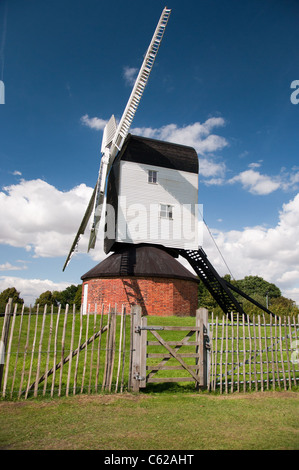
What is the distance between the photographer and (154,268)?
877 inches

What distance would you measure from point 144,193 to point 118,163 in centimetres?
298

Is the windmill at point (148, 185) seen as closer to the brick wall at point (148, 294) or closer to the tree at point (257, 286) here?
the brick wall at point (148, 294)

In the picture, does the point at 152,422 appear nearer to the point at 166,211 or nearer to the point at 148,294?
the point at 148,294

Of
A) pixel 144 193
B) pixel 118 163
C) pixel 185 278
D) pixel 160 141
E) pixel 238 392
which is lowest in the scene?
pixel 238 392

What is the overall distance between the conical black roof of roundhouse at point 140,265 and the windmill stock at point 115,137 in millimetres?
1908

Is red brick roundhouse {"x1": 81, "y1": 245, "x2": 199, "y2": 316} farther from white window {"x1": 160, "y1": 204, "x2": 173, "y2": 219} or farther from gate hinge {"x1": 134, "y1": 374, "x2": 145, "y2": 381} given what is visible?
gate hinge {"x1": 134, "y1": 374, "x2": 145, "y2": 381}

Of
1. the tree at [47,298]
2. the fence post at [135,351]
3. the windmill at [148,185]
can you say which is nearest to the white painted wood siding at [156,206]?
the windmill at [148,185]

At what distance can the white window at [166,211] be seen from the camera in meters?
25.1

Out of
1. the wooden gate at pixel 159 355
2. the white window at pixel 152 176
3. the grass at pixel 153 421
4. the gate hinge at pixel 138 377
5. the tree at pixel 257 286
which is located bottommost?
the grass at pixel 153 421

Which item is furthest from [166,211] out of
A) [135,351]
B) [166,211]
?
[135,351]

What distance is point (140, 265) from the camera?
2244cm

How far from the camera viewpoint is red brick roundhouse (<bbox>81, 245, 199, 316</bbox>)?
2189 centimetres
